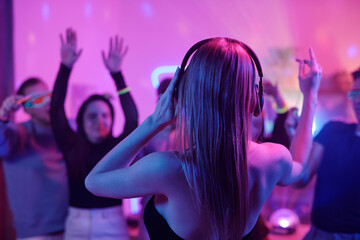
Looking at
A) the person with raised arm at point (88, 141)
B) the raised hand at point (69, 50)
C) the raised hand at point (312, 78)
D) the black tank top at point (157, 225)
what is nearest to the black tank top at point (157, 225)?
the black tank top at point (157, 225)

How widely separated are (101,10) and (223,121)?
267 centimetres

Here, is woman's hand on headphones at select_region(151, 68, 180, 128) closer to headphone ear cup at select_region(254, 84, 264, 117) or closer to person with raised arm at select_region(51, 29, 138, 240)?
headphone ear cup at select_region(254, 84, 264, 117)

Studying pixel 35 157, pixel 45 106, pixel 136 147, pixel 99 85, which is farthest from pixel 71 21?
pixel 136 147

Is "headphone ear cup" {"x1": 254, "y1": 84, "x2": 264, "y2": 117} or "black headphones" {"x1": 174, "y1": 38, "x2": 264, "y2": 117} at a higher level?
"black headphones" {"x1": 174, "y1": 38, "x2": 264, "y2": 117}

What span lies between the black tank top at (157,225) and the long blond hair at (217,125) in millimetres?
98

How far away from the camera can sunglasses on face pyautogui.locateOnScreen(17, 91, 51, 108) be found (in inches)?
68.5

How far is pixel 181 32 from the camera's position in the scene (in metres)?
2.19

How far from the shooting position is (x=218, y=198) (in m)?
0.66

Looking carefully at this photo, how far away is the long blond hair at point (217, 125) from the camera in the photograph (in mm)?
620

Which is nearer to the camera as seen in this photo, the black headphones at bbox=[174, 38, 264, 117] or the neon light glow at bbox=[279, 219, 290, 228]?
the black headphones at bbox=[174, 38, 264, 117]

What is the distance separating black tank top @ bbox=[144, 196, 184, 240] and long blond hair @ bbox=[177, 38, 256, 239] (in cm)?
10

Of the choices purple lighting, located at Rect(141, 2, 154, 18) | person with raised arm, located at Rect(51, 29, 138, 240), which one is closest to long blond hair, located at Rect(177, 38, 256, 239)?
person with raised arm, located at Rect(51, 29, 138, 240)

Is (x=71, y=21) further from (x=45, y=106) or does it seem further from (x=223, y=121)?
(x=223, y=121)

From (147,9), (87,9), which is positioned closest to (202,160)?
(147,9)
